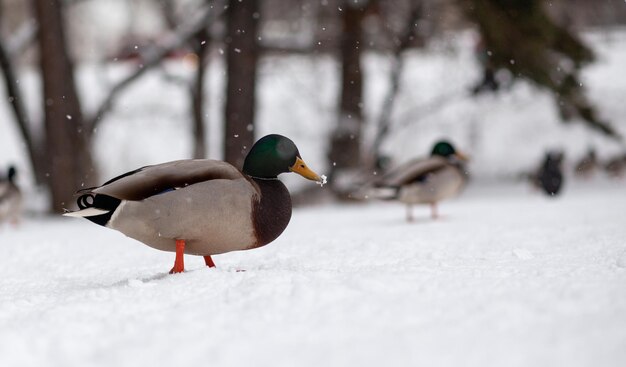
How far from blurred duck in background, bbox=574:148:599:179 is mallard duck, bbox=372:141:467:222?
10.3 m

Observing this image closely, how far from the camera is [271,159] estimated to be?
5398mm

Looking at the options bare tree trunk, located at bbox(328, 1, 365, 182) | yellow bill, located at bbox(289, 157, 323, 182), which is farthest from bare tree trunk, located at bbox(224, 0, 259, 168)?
yellow bill, located at bbox(289, 157, 323, 182)

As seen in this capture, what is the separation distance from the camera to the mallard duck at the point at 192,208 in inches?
199

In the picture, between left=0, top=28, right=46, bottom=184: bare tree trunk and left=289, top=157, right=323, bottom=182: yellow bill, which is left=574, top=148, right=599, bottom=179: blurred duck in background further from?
left=289, top=157, right=323, bottom=182: yellow bill

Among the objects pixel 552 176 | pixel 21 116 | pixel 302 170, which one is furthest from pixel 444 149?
pixel 21 116

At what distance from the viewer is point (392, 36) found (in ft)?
58.5

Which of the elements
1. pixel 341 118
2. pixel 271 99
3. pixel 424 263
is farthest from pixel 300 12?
pixel 424 263

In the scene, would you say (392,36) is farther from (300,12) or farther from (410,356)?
(410,356)

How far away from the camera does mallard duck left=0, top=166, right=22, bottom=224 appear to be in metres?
12.1

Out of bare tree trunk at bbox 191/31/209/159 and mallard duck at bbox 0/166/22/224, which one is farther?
bare tree trunk at bbox 191/31/209/159

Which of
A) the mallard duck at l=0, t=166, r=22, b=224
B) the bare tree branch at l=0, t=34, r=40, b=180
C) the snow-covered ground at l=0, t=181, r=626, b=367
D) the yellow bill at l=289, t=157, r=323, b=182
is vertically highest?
the bare tree branch at l=0, t=34, r=40, b=180

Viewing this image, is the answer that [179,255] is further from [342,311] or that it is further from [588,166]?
[588,166]

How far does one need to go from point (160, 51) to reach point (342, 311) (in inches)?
545

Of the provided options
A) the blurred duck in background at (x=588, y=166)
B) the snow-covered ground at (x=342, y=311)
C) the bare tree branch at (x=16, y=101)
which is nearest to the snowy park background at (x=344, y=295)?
the snow-covered ground at (x=342, y=311)
